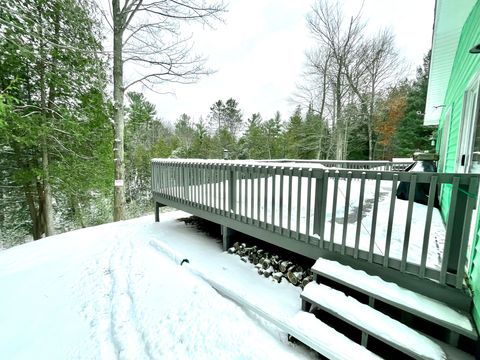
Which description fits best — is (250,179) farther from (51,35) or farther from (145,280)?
(51,35)

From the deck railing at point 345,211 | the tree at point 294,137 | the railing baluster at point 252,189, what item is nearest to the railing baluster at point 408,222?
the deck railing at point 345,211

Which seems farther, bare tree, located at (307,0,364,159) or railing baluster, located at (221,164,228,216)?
bare tree, located at (307,0,364,159)

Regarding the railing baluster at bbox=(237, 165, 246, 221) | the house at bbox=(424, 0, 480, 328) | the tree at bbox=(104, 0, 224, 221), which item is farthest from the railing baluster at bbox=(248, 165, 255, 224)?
the tree at bbox=(104, 0, 224, 221)

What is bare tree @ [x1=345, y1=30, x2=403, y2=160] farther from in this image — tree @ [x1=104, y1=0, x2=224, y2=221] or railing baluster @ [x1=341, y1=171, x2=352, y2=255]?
railing baluster @ [x1=341, y1=171, x2=352, y2=255]

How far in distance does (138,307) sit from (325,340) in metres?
2.03

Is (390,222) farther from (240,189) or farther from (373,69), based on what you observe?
(373,69)

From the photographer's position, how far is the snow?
1556mm

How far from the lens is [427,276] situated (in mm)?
1793

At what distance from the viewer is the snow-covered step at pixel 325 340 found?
1634 mm

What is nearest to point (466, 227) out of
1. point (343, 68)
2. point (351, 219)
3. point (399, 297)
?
point (399, 297)

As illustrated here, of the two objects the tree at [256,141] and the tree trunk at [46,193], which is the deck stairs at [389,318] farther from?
the tree at [256,141]

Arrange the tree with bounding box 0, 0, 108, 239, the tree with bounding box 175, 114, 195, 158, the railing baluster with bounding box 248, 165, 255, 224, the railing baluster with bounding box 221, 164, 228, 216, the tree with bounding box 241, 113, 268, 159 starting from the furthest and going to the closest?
the tree with bounding box 175, 114, 195, 158 → the tree with bounding box 241, 113, 268, 159 → the tree with bounding box 0, 0, 108, 239 → the railing baluster with bounding box 221, 164, 228, 216 → the railing baluster with bounding box 248, 165, 255, 224

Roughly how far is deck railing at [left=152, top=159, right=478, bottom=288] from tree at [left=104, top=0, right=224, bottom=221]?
8.48ft

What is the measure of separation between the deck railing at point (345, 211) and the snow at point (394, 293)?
0.54 ft
